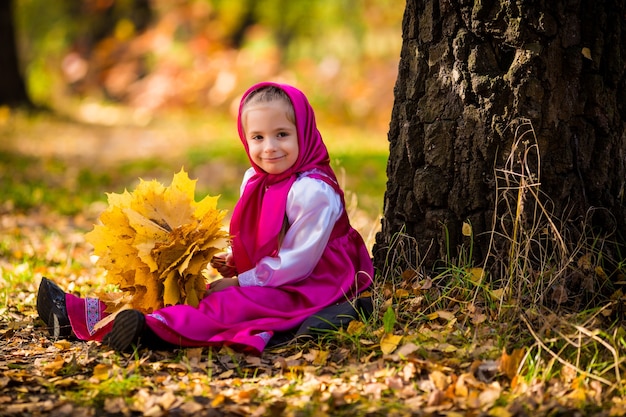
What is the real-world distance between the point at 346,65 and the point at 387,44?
1.76 metres

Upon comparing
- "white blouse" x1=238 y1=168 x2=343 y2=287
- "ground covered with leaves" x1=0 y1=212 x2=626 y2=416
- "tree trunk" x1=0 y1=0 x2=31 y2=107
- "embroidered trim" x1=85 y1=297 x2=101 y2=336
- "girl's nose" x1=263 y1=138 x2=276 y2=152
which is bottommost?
"ground covered with leaves" x1=0 y1=212 x2=626 y2=416

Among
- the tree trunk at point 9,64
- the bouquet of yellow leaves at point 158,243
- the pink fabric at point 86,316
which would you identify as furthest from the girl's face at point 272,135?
the tree trunk at point 9,64

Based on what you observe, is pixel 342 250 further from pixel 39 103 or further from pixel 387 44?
pixel 387 44

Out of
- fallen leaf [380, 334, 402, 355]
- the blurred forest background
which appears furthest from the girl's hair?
the blurred forest background

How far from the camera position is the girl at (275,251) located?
3.35m

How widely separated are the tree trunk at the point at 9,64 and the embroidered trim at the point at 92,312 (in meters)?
11.2

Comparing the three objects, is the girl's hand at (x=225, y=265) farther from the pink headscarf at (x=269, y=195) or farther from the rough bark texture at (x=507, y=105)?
the rough bark texture at (x=507, y=105)

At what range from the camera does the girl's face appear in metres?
3.46

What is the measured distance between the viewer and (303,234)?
3424mm

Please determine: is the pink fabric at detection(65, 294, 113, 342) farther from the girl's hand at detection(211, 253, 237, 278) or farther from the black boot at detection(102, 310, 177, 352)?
the girl's hand at detection(211, 253, 237, 278)

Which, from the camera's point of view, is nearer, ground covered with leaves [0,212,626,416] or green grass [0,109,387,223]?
ground covered with leaves [0,212,626,416]

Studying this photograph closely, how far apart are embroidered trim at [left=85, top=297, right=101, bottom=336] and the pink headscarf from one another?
68cm

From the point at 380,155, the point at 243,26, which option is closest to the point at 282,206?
the point at 380,155

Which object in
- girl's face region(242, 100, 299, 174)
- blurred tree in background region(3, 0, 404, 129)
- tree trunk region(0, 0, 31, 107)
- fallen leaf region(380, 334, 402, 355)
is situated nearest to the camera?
→ fallen leaf region(380, 334, 402, 355)
